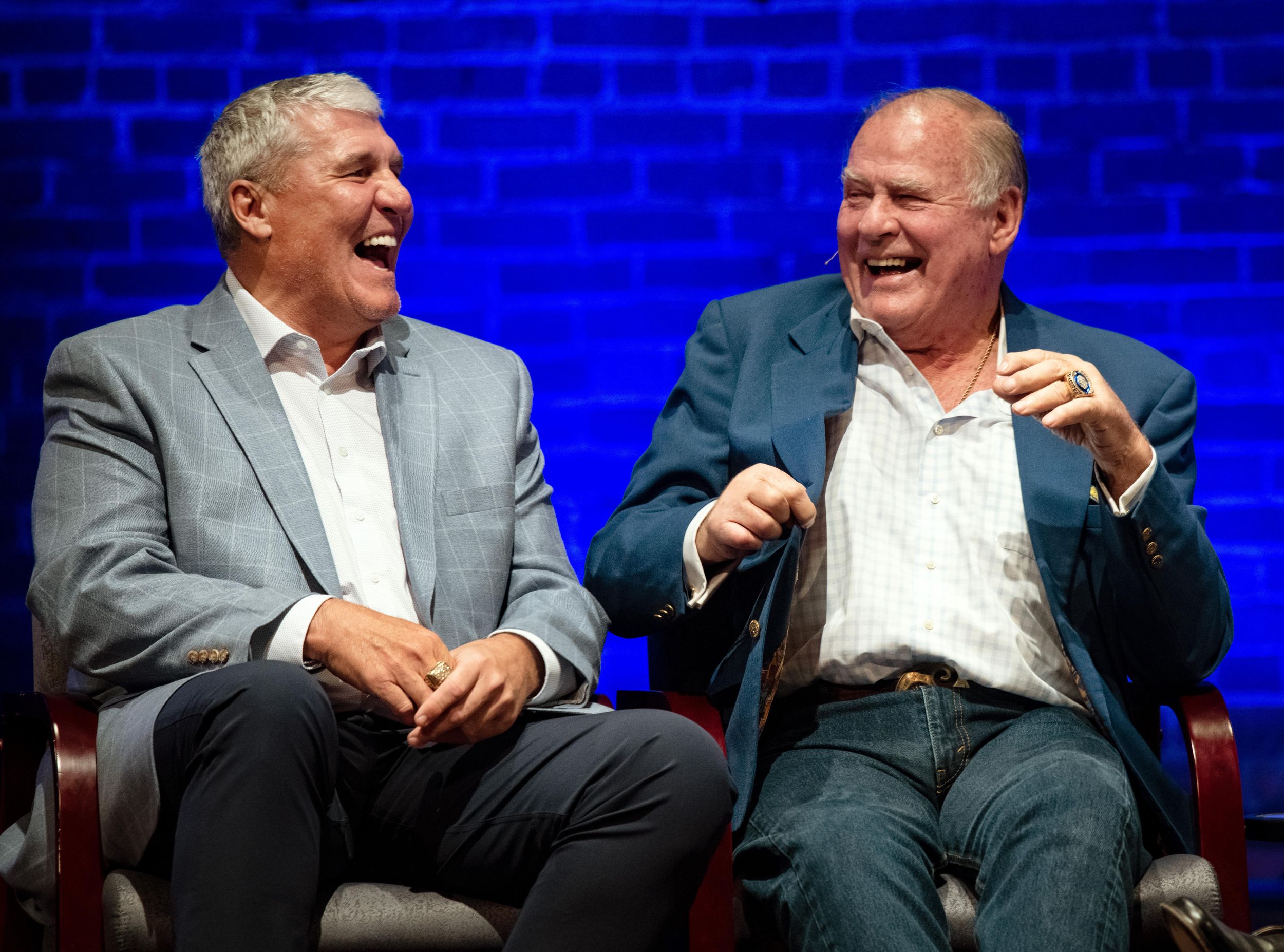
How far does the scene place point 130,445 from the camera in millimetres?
2170

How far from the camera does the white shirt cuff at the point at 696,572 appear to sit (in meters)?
2.34

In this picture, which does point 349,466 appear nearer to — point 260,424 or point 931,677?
point 260,424

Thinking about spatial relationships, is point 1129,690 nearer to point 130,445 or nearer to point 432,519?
point 432,519

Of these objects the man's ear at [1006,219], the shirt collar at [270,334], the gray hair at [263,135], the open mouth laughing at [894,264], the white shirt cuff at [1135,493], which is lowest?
the white shirt cuff at [1135,493]

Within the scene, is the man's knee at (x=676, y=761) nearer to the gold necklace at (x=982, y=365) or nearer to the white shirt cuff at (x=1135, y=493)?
the white shirt cuff at (x=1135, y=493)

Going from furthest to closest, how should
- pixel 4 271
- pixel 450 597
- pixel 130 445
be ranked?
pixel 4 271 < pixel 450 597 < pixel 130 445

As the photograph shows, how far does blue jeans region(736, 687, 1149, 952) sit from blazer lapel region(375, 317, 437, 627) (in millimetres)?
629

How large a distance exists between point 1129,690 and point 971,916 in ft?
1.96

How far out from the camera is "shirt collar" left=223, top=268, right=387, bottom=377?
2398 mm

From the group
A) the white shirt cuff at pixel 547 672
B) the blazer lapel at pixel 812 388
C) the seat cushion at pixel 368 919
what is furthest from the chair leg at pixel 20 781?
the blazer lapel at pixel 812 388

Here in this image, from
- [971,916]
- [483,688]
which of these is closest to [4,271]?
[483,688]

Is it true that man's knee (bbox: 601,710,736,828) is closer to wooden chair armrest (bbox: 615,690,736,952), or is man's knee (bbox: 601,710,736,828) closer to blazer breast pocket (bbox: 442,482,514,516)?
wooden chair armrest (bbox: 615,690,736,952)

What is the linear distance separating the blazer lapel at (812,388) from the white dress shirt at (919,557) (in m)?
0.06

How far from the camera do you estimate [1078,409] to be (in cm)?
213
